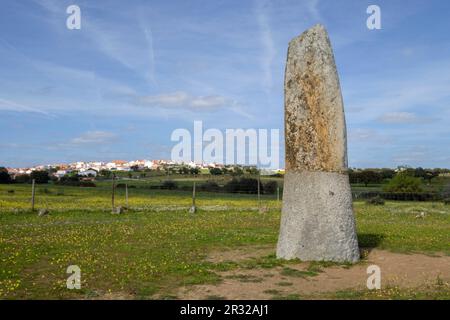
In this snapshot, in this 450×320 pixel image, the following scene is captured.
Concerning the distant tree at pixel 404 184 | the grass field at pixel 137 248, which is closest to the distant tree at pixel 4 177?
the grass field at pixel 137 248

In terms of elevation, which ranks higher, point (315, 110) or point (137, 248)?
point (315, 110)

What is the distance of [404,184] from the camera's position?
163ft

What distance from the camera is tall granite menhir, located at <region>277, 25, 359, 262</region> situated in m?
12.7

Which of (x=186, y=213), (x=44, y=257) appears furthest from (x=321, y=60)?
(x=186, y=213)

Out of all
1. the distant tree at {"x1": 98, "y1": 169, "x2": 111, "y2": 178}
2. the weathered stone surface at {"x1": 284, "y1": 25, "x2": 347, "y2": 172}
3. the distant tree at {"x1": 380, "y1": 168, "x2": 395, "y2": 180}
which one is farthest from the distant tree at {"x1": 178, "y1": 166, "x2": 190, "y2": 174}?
the weathered stone surface at {"x1": 284, "y1": 25, "x2": 347, "y2": 172}

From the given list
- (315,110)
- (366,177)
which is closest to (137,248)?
(315,110)

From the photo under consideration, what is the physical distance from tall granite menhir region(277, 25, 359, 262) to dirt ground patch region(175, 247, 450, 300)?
0.66 m

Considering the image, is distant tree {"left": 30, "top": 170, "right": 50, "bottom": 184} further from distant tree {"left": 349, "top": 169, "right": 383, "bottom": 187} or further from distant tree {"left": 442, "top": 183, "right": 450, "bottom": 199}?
distant tree {"left": 442, "top": 183, "right": 450, "bottom": 199}

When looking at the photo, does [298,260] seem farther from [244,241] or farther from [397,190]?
[397,190]

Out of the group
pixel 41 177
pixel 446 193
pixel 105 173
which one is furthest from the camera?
pixel 105 173

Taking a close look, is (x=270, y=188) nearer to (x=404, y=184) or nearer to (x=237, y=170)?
(x=404, y=184)

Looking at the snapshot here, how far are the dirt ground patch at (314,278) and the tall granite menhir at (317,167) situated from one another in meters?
0.66

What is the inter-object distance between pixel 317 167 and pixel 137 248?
238 inches

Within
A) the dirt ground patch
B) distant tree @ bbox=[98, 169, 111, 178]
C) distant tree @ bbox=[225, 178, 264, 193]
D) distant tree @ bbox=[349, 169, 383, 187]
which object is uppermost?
distant tree @ bbox=[98, 169, 111, 178]
